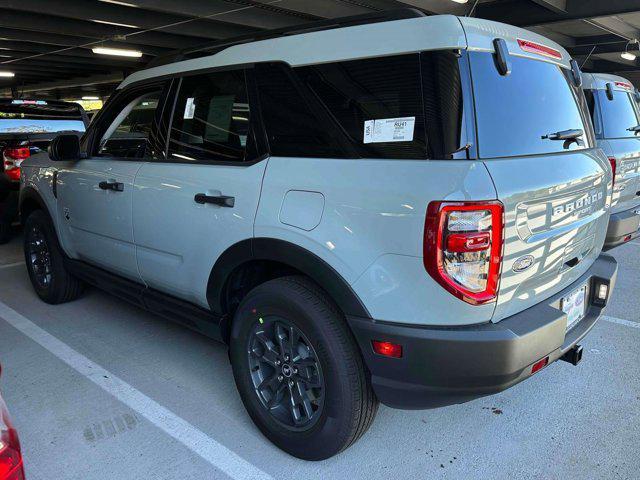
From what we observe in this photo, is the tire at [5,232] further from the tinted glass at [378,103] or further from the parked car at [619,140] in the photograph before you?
the parked car at [619,140]

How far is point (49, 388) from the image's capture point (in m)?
3.21

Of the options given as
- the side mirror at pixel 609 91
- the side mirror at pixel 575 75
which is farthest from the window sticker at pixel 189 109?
the side mirror at pixel 609 91

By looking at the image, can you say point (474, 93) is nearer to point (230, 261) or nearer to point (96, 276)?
point (230, 261)

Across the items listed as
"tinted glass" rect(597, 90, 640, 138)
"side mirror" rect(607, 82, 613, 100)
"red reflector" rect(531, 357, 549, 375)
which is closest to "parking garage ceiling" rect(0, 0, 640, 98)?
"tinted glass" rect(597, 90, 640, 138)

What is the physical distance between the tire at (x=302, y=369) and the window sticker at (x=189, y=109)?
1200mm

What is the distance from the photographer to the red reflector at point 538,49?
236cm

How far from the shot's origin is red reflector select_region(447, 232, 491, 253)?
6.19 ft

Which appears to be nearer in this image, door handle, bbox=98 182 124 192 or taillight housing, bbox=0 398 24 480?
taillight housing, bbox=0 398 24 480

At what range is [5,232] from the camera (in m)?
6.98

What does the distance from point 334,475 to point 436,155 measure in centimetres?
156

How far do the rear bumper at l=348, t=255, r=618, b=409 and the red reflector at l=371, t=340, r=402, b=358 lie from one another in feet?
0.06

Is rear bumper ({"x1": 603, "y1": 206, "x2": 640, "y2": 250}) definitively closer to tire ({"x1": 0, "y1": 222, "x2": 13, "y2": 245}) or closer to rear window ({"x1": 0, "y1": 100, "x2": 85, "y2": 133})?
rear window ({"x1": 0, "y1": 100, "x2": 85, "y2": 133})

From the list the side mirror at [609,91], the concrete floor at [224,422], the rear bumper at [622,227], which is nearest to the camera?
the concrete floor at [224,422]

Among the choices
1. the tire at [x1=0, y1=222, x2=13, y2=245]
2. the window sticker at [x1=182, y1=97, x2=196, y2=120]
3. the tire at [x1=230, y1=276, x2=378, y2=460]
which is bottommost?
the tire at [x1=0, y1=222, x2=13, y2=245]
